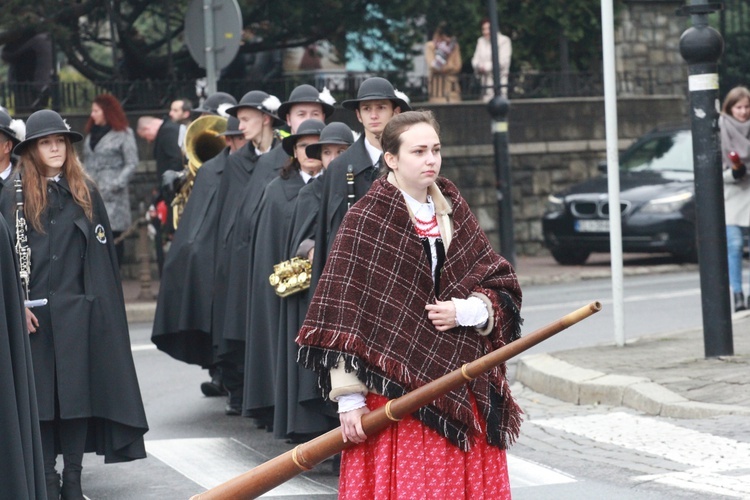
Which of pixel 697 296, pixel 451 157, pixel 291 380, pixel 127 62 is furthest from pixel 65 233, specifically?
pixel 451 157

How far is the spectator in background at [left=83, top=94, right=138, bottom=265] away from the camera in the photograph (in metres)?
15.5

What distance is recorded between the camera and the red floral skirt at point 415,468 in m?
5.19

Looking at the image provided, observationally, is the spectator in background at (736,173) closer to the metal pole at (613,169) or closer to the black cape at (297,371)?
the metal pole at (613,169)

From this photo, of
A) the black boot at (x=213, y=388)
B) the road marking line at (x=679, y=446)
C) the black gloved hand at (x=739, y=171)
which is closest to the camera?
the road marking line at (x=679, y=446)

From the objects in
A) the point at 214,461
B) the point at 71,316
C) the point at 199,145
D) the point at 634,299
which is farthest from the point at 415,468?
the point at 634,299

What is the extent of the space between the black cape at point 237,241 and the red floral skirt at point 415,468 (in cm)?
425

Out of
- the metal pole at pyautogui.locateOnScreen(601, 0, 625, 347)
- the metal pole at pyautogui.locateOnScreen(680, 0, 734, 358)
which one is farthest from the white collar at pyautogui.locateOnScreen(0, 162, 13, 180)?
the metal pole at pyautogui.locateOnScreen(601, 0, 625, 347)

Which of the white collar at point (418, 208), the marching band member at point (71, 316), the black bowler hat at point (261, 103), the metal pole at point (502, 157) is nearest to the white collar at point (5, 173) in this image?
the marching band member at point (71, 316)

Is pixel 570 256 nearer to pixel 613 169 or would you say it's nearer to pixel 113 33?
pixel 113 33

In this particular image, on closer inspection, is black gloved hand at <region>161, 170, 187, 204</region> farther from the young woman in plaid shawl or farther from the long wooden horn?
the long wooden horn

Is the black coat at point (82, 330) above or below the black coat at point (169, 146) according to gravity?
below

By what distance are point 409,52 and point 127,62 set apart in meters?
3.53

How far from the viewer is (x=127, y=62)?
19781 mm

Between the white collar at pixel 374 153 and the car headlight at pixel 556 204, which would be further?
the car headlight at pixel 556 204
